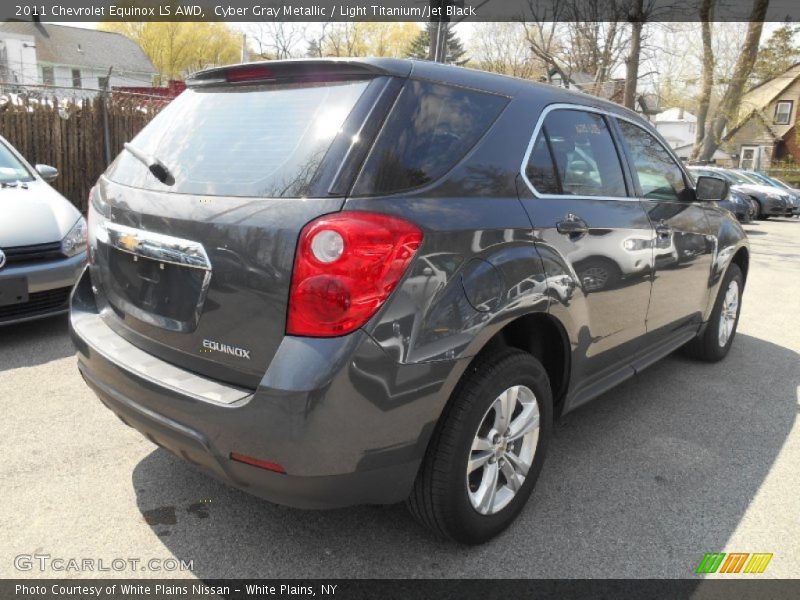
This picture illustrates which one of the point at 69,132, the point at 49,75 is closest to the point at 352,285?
the point at 69,132

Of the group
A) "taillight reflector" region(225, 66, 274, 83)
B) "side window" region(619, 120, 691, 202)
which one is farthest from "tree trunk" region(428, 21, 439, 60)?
"taillight reflector" region(225, 66, 274, 83)

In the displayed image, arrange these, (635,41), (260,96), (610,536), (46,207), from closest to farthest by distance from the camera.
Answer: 1. (260,96)
2. (610,536)
3. (46,207)
4. (635,41)

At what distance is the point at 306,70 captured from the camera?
2275 mm

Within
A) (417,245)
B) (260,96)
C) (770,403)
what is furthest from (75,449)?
(770,403)

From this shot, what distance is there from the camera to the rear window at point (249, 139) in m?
2.08

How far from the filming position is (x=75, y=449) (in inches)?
122

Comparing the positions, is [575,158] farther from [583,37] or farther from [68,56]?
[68,56]

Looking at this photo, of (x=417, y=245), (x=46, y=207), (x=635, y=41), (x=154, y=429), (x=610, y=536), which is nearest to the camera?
(x=417, y=245)

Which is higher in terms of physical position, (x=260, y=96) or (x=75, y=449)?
(x=260, y=96)

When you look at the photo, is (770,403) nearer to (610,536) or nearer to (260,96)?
(610,536)

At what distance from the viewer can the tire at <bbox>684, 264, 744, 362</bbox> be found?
4.67m

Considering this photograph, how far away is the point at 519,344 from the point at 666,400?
192 centimetres

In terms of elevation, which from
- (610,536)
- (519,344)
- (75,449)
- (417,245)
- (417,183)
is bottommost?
(75,449)

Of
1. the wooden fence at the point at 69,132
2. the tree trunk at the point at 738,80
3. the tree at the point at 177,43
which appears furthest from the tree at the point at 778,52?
the tree at the point at 177,43
